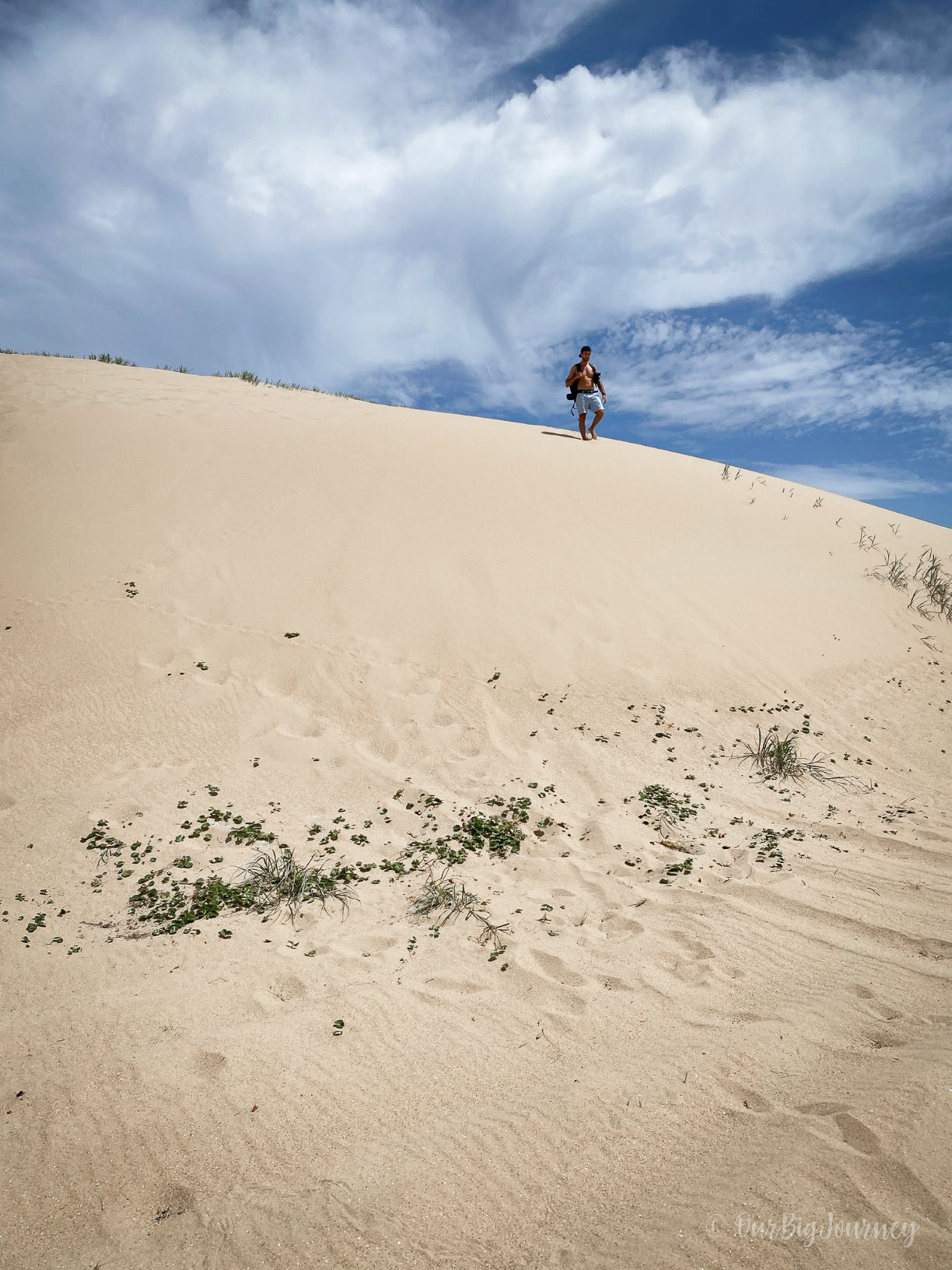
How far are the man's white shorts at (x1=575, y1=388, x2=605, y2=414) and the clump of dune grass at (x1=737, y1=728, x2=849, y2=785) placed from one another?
7455 millimetres

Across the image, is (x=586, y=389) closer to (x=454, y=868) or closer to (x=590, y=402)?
(x=590, y=402)

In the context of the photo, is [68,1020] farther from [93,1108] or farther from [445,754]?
[445,754]

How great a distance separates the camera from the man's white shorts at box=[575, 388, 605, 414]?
35.0ft

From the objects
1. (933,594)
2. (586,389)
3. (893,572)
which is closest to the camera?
(933,594)

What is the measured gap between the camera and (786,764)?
15.5 feet

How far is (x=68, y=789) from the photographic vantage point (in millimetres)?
4043

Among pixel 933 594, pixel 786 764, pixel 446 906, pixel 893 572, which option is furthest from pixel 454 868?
pixel 893 572

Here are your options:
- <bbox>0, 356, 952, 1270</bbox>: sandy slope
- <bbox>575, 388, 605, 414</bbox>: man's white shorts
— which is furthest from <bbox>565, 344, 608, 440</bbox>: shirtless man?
<bbox>0, 356, 952, 1270</bbox>: sandy slope

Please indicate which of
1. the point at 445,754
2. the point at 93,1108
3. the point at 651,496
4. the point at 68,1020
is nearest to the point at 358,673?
the point at 445,754

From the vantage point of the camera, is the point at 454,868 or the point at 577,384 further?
the point at 577,384

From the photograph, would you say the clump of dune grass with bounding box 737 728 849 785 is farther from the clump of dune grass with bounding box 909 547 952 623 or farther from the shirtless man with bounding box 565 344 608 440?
the shirtless man with bounding box 565 344 608 440

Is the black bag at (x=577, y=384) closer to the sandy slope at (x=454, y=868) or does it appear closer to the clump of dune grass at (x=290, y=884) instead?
the sandy slope at (x=454, y=868)

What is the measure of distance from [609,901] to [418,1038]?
1.28 meters

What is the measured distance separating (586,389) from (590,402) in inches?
13.6
